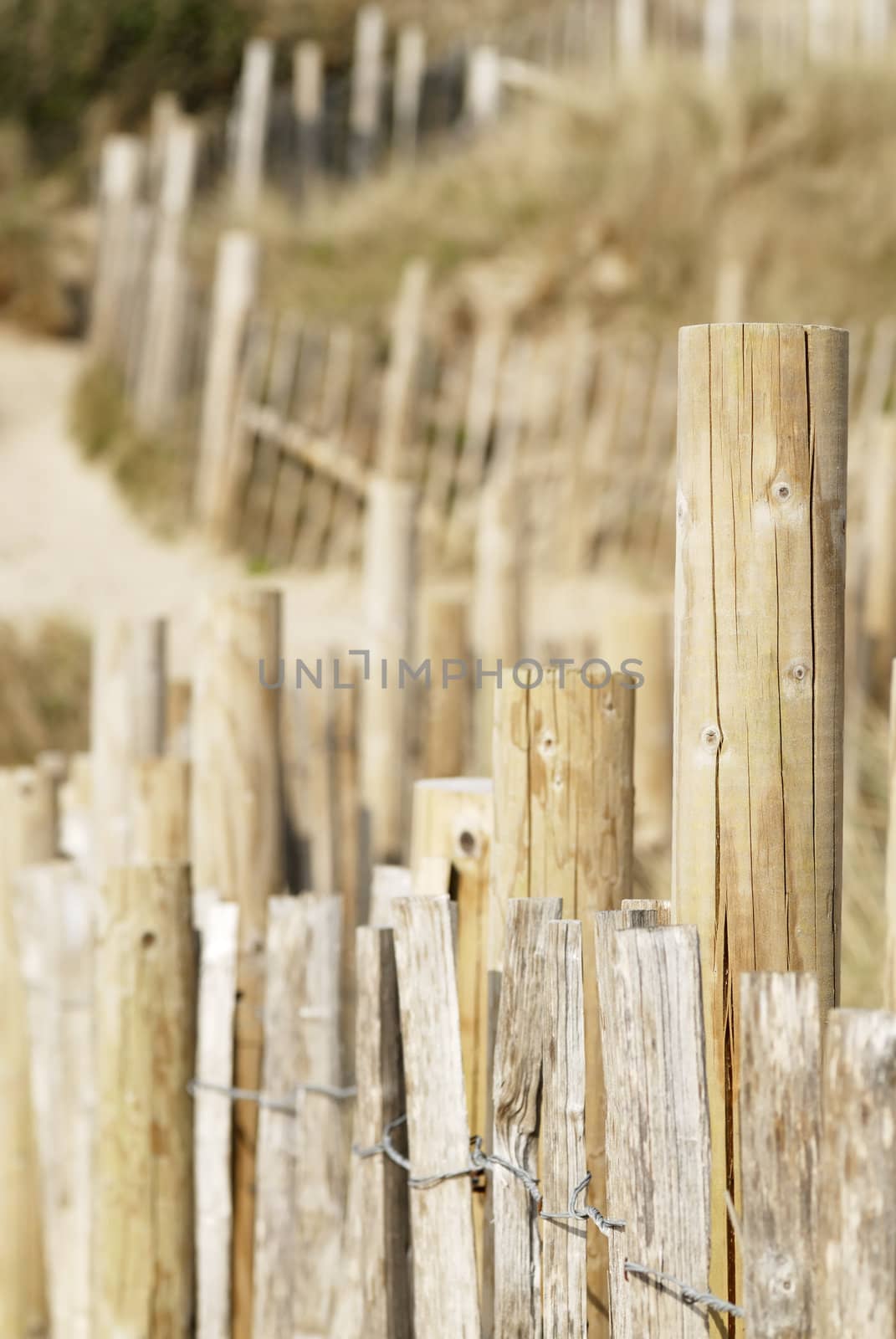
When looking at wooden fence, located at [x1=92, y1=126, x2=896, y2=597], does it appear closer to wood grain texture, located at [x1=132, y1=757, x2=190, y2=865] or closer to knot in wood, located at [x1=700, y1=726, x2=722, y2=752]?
wood grain texture, located at [x1=132, y1=757, x2=190, y2=865]

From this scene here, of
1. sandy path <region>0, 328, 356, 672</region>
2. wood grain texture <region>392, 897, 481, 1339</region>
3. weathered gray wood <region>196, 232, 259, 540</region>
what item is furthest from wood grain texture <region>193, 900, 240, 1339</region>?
weathered gray wood <region>196, 232, 259, 540</region>

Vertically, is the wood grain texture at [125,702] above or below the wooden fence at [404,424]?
below

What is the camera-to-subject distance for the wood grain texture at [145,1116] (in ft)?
7.45

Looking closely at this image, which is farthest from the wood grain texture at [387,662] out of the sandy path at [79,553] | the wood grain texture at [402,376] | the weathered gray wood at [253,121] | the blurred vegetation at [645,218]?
the weathered gray wood at [253,121]

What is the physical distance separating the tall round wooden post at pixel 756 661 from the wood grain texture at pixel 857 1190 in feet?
0.90

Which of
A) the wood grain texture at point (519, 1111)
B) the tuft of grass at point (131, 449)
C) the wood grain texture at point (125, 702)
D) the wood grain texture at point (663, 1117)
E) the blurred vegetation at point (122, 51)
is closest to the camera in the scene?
the wood grain texture at point (663, 1117)

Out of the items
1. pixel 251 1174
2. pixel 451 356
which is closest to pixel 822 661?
pixel 251 1174

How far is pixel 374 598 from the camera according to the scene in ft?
12.1

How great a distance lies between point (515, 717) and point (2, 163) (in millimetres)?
12771

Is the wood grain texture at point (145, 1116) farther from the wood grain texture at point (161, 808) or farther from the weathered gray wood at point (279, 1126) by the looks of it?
the wood grain texture at point (161, 808)

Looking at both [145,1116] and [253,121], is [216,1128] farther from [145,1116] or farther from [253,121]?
[253,121]

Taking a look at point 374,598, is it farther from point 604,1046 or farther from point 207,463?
point 207,463

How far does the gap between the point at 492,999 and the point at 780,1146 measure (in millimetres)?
619

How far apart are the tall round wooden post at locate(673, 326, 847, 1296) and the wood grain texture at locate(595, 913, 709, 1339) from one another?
0.10 m
